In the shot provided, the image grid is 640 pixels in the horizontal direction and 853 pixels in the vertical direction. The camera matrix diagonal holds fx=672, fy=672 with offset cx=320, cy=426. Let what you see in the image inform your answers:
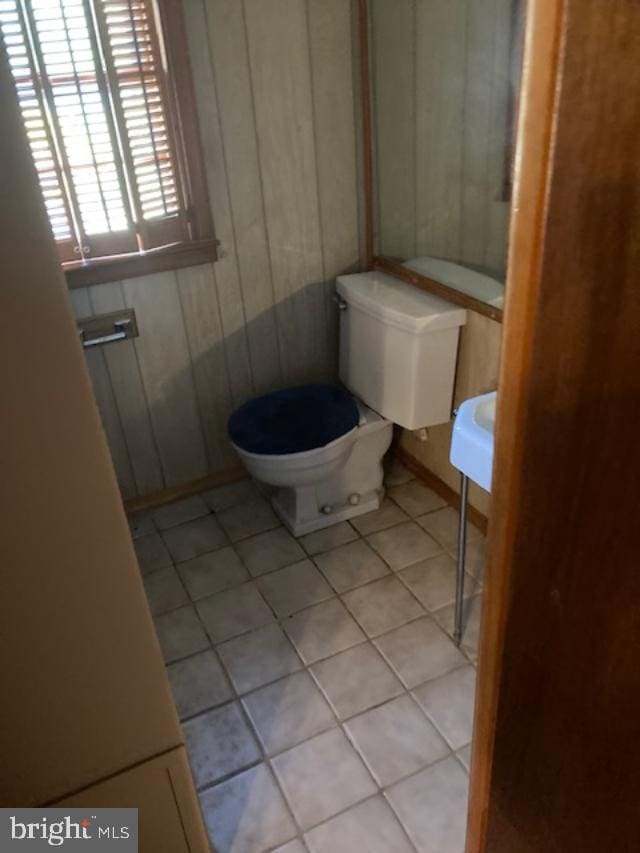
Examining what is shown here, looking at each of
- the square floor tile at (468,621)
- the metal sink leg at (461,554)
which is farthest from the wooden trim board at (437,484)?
the metal sink leg at (461,554)

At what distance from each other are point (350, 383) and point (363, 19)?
1158mm

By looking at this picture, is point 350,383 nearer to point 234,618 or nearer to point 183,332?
point 183,332

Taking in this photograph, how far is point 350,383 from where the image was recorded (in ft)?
7.87

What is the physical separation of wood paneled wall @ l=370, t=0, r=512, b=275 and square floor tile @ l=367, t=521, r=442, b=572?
0.93 metres

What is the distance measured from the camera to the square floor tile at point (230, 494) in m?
2.57

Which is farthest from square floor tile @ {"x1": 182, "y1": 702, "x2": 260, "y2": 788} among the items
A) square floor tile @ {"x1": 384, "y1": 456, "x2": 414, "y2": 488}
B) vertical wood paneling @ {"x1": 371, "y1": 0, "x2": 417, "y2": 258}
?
vertical wood paneling @ {"x1": 371, "y1": 0, "x2": 417, "y2": 258}

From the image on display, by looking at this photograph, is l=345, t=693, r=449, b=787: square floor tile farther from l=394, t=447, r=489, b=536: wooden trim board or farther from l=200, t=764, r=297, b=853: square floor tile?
l=394, t=447, r=489, b=536: wooden trim board

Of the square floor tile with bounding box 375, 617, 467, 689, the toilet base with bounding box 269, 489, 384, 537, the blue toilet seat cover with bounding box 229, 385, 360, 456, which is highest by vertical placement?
the blue toilet seat cover with bounding box 229, 385, 360, 456

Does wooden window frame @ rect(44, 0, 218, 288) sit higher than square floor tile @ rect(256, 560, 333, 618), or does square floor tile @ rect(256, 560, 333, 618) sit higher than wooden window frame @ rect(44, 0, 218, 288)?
wooden window frame @ rect(44, 0, 218, 288)

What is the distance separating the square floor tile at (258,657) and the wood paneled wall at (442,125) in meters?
1.28

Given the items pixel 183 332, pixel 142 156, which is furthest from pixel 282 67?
pixel 183 332

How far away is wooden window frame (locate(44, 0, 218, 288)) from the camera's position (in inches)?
75.8

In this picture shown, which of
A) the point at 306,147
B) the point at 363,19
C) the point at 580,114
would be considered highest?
the point at 363,19

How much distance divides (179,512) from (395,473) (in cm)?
85
